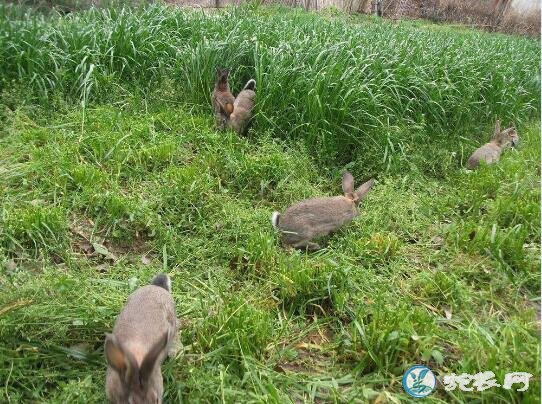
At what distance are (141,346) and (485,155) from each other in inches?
133

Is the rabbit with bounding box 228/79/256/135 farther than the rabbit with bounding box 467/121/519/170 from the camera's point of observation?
Yes

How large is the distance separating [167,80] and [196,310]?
3.47 metres

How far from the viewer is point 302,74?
5652 mm

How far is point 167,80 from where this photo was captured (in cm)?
601

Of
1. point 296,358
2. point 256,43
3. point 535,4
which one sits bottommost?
point 296,358

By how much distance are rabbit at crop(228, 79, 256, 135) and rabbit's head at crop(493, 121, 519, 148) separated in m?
2.39

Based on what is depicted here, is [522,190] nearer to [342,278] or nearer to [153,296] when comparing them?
[342,278]

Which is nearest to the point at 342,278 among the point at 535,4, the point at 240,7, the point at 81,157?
the point at 535,4

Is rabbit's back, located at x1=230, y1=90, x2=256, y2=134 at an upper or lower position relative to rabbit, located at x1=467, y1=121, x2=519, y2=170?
lower

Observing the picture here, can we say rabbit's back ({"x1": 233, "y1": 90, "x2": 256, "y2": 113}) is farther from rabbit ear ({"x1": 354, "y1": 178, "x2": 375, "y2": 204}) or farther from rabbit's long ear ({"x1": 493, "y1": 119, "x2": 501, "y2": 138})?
rabbit's long ear ({"x1": 493, "y1": 119, "x2": 501, "y2": 138})

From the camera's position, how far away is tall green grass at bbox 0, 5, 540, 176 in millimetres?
5211

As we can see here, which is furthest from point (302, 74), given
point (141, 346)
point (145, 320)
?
point (141, 346)

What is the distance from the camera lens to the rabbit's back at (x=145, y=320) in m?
2.57

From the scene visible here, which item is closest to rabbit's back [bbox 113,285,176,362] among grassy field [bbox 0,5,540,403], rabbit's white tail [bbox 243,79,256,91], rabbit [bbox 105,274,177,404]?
rabbit [bbox 105,274,177,404]
